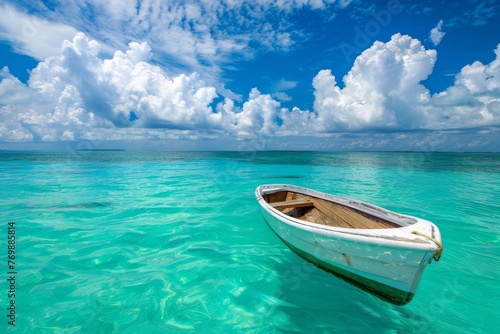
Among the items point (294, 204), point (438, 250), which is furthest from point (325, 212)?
point (438, 250)

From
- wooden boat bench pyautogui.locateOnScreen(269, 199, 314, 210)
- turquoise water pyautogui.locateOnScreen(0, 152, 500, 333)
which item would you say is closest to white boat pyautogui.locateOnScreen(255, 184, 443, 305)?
turquoise water pyautogui.locateOnScreen(0, 152, 500, 333)

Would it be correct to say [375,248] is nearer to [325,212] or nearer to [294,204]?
[325,212]

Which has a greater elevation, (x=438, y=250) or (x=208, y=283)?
(x=438, y=250)

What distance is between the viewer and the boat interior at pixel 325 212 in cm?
661

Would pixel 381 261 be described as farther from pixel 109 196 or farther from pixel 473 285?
pixel 109 196

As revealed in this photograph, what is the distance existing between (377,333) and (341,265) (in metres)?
1.39

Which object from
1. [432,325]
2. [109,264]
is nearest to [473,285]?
[432,325]

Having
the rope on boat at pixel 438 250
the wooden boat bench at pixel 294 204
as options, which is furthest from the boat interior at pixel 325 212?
the rope on boat at pixel 438 250

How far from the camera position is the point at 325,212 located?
913cm

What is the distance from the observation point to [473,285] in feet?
20.3

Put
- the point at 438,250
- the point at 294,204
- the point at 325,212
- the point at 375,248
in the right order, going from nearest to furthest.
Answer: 1. the point at 438,250
2. the point at 375,248
3. the point at 325,212
4. the point at 294,204

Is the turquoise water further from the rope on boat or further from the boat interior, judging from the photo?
the rope on boat

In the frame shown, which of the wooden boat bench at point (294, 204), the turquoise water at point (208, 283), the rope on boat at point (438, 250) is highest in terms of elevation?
the rope on boat at point (438, 250)

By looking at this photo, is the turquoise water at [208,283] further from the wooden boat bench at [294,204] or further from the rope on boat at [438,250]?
the rope on boat at [438,250]
